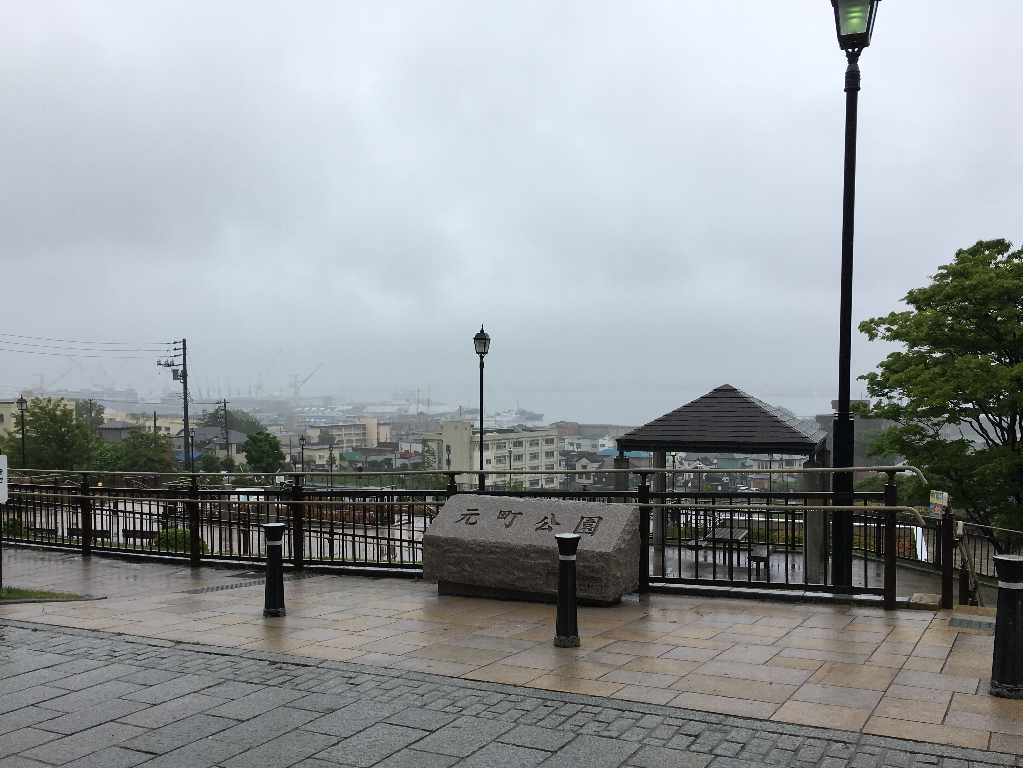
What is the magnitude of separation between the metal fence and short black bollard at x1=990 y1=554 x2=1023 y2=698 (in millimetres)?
2459

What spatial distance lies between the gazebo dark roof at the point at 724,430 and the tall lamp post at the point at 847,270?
8.23 metres

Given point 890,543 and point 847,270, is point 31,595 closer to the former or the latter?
point 890,543

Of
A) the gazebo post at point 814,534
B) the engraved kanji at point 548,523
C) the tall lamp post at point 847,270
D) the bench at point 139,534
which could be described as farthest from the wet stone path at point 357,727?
the bench at point 139,534

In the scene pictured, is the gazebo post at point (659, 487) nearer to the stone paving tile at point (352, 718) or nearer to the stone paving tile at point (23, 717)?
the stone paving tile at point (352, 718)

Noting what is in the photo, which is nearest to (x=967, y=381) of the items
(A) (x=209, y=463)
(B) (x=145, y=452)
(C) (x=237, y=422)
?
(B) (x=145, y=452)

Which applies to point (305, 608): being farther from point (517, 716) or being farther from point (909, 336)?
point (909, 336)

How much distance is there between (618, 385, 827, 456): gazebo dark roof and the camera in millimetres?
16797

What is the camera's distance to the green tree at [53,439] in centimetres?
5238

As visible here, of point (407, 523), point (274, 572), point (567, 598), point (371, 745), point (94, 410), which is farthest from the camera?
point (94, 410)

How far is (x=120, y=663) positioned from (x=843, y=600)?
6.33 metres

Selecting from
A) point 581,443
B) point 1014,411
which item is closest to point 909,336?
point 1014,411

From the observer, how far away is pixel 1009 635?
16.9ft

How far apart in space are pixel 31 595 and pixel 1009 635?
9295mm

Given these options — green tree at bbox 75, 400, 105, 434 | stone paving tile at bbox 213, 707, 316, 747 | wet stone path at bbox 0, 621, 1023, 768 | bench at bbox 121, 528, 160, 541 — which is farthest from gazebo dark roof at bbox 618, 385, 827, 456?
green tree at bbox 75, 400, 105, 434
